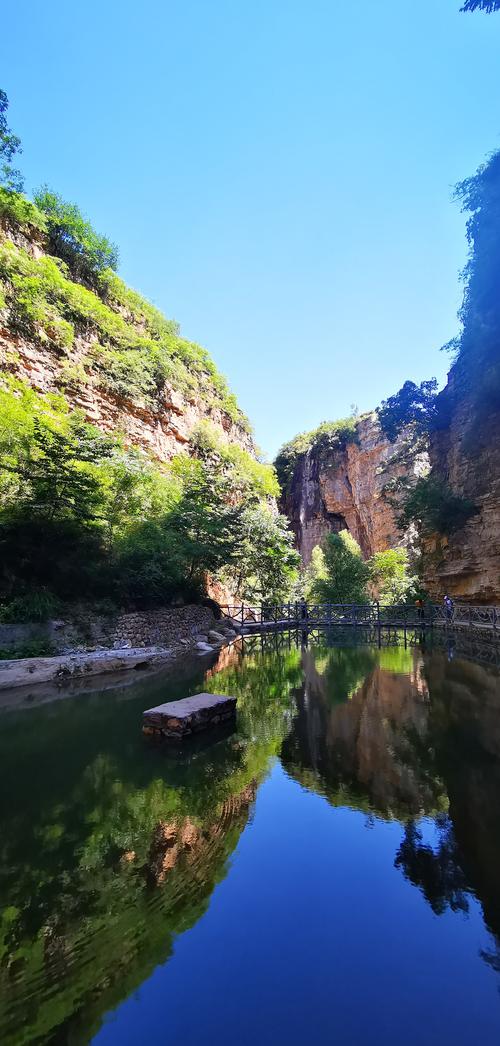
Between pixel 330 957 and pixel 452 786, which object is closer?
pixel 330 957

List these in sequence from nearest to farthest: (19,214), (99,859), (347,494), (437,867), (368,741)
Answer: (437,867) < (99,859) < (368,741) < (19,214) < (347,494)

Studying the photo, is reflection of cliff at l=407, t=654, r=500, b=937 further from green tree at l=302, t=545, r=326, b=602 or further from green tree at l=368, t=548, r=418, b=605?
green tree at l=302, t=545, r=326, b=602

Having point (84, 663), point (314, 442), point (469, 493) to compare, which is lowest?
point (84, 663)

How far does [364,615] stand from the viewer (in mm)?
23328

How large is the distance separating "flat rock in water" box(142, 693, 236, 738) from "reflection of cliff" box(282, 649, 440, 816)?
1311 mm

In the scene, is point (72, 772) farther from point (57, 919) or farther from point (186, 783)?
point (57, 919)

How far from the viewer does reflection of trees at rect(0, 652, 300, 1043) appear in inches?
98.1

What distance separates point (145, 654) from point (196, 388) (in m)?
20.9

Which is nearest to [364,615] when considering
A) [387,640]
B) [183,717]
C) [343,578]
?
[343,578]

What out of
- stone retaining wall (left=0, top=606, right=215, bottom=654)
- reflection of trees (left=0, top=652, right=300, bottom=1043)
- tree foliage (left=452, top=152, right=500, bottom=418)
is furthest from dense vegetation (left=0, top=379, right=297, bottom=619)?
tree foliage (left=452, top=152, right=500, bottom=418)

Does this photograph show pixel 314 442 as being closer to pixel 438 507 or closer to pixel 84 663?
pixel 438 507

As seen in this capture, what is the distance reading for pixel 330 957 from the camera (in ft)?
8.59

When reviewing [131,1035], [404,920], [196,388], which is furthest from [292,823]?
[196,388]

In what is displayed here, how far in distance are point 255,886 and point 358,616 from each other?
69.4 ft
